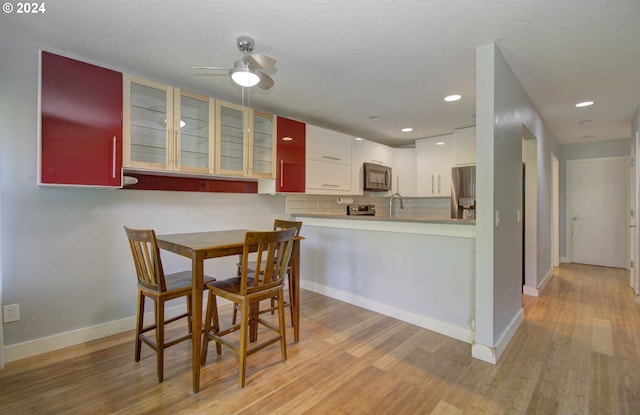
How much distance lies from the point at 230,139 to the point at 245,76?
1.14 m

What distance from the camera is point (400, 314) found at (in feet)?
9.57

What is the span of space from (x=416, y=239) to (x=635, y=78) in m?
2.45

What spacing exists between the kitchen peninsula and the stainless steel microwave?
50.3 inches

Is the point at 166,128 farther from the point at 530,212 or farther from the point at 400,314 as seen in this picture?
the point at 530,212

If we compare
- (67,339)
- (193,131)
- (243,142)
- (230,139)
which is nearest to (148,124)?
(193,131)

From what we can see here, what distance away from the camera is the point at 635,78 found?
2.66m

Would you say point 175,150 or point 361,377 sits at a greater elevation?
point 175,150

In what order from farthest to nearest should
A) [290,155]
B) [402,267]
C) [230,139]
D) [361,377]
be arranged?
1. [290,155]
2. [230,139]
3. [402,267]
4. [361,377]

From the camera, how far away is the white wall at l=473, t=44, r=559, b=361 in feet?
7.02

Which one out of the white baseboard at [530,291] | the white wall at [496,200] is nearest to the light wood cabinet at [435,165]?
the white baseboard at [530,291]

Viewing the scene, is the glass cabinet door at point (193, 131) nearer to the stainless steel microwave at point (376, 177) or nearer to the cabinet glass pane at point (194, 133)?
the cabinet glass pane at point (194, 133)

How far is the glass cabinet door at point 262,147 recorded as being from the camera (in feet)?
10.5

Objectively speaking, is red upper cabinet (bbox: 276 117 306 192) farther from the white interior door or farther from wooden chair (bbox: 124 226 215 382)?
the white interior door

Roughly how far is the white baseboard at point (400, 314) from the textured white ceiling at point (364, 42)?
222 cm
